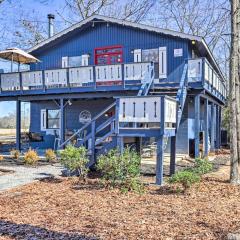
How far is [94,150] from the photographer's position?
10312mm

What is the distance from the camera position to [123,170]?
8289 mm

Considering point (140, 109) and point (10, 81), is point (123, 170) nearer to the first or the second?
point (140, 109)

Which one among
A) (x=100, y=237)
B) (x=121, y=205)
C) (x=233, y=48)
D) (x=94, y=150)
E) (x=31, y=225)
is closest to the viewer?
(x=100, y=237)

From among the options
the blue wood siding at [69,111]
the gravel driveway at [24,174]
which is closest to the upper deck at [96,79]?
the blue wood siding at [69,111]

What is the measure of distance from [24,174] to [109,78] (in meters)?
6.10

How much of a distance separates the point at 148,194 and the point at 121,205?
1114 millimetres

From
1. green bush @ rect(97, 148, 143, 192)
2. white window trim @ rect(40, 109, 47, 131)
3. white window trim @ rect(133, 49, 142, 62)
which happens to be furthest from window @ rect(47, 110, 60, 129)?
green bush @ rect(97, 148, 143, 192)

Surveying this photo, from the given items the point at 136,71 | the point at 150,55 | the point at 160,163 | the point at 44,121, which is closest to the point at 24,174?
the point at 160,163

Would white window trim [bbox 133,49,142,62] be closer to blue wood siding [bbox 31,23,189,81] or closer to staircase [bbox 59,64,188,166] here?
blue wood siding [bbox 31,23,189,81]

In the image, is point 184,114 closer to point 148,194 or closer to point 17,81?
point 17,81

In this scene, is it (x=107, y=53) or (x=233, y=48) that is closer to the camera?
(x=233, y=48)

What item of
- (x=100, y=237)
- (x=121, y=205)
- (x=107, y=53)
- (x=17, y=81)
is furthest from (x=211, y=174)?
(x=17, y=81)

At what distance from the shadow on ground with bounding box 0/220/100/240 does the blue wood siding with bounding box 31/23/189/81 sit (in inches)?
472

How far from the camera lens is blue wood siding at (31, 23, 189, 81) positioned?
1652 cm
